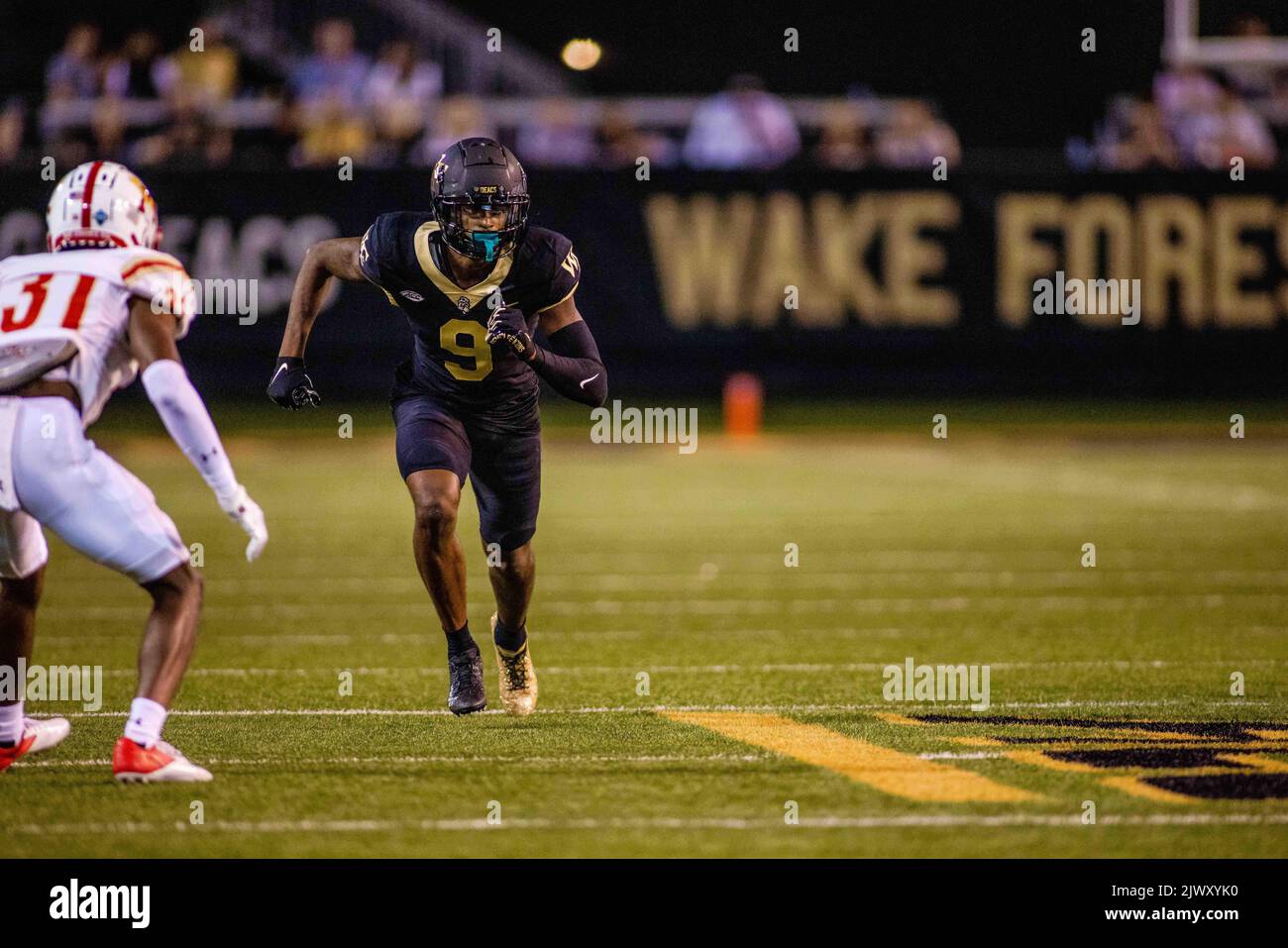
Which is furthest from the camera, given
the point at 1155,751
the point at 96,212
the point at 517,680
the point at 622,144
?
the point at 622,144

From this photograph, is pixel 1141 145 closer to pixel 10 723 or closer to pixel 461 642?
pixel 461 642

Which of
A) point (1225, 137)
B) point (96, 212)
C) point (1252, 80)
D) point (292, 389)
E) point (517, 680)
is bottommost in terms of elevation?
point (517, 680)

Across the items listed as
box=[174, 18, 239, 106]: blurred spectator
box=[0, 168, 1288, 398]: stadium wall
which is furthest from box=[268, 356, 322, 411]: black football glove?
box=[174, 18, 239, 106]: blurred spectator

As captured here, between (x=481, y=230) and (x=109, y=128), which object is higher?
(x=109, y=128)

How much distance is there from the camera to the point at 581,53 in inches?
920

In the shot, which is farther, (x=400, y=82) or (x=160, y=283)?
(x=400, y=82)

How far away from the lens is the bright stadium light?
76.4ft

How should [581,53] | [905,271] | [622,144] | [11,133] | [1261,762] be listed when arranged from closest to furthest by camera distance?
[1261,762]
[11,133]
[905,271]
[622,144]
[581,53]

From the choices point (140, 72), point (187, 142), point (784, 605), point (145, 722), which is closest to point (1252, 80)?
point (187, 142)

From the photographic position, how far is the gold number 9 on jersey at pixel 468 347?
260 inches

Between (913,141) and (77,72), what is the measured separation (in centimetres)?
715
